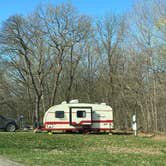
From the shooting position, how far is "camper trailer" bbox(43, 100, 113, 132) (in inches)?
1359

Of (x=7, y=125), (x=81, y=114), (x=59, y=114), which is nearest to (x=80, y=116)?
(x=81, y=114)

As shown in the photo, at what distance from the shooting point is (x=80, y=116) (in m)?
34.9

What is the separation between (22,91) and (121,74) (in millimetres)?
21128

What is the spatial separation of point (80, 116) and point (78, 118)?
232mm

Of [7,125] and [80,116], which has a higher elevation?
[80,116]

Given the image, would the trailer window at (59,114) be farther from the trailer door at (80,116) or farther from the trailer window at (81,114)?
the trailer window at (81,114)

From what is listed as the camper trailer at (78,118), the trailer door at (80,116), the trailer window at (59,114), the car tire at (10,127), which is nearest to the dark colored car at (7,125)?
the car tire at (10,127)

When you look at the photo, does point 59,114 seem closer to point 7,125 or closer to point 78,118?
point 78,118

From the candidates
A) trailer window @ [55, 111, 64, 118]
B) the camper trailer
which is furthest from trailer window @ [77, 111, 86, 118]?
trailer window @ [55, 111, 64, 118]

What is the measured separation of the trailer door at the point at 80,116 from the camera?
3469cm

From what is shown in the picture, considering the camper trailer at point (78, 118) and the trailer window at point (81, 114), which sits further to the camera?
the trailer window at point (81, 114)

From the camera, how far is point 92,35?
56.0m

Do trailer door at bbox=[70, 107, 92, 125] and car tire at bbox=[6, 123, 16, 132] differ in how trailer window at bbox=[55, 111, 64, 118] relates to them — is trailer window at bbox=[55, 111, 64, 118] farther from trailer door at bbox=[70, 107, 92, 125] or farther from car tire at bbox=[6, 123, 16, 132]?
car tire at bbox=[6, 123, 16, 132]

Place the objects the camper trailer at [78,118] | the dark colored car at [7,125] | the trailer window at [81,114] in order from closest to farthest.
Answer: the camper trailer at [78,118] < the trailer window at [81,114] < the dark colored car at [7,125]
